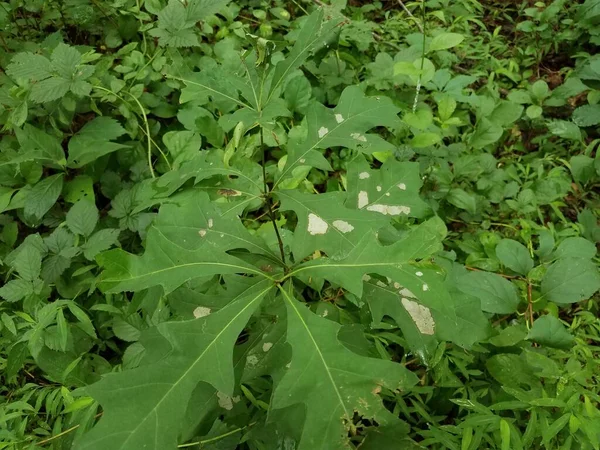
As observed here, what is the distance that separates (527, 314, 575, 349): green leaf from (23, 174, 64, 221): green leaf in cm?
217

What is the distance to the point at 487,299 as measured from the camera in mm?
2000

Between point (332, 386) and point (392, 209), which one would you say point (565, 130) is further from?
point (332, 386)

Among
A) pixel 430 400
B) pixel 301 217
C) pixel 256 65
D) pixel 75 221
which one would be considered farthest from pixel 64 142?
pixel 430 400

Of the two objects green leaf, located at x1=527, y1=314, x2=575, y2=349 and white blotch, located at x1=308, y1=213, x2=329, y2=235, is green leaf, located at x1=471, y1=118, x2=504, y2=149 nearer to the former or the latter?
green leaf, located at x1=527, y1=314, x2=575, y2=349

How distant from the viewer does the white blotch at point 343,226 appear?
1.38m

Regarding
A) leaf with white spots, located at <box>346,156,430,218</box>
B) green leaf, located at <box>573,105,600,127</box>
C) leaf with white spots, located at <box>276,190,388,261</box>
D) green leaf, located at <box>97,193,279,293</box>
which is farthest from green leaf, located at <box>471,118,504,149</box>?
green leaf, located at <box>97,193,279,293</box>

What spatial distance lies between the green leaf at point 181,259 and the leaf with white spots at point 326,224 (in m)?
0.11

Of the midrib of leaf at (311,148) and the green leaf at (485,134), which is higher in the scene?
the midrib of leaf at (311,148)

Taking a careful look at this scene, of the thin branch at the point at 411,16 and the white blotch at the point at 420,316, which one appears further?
the thin branch at the point at 411,16

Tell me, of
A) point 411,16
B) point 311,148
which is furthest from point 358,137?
point 411,16

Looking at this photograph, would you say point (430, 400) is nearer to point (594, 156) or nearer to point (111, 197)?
point (111, 197)

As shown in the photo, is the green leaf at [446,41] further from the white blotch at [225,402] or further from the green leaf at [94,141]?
the white blotch at [225,402]

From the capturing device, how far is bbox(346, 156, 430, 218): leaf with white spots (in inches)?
64.2

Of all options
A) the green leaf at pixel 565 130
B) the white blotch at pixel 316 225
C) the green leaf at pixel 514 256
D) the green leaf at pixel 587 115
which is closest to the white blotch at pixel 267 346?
the white blotch at pixel 316 225
